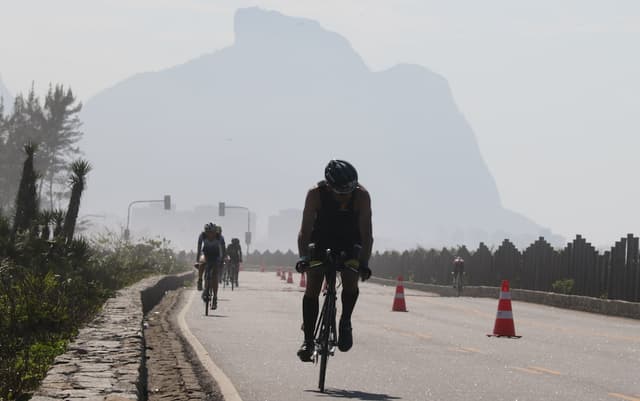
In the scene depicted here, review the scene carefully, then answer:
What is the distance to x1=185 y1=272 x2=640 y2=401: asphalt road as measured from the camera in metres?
11.3

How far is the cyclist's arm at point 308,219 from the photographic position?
11203 millimetres

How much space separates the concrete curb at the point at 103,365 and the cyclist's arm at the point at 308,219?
175 cm

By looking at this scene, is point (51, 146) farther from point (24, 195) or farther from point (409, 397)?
point (409, 397)

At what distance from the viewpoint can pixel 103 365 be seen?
10.1m

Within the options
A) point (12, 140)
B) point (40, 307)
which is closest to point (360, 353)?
point (40, 307)

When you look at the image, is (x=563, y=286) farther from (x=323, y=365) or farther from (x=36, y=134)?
(x=36, y=134)

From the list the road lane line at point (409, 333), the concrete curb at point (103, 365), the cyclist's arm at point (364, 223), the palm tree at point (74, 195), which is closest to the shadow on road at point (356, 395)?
the cyclist's arm at point (364, 223)

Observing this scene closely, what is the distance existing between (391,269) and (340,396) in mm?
57765

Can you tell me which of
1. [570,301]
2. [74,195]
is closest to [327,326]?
Result: [74,195]

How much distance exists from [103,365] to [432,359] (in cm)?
550

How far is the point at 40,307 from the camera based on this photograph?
1552 cm

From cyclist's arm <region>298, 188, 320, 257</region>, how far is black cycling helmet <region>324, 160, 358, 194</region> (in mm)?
234

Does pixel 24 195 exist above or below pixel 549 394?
above

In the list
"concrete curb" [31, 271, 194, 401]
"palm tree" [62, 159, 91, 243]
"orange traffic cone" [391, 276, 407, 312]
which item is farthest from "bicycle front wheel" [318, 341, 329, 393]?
"orange traffic cone" [391, 276, 407, 312]
